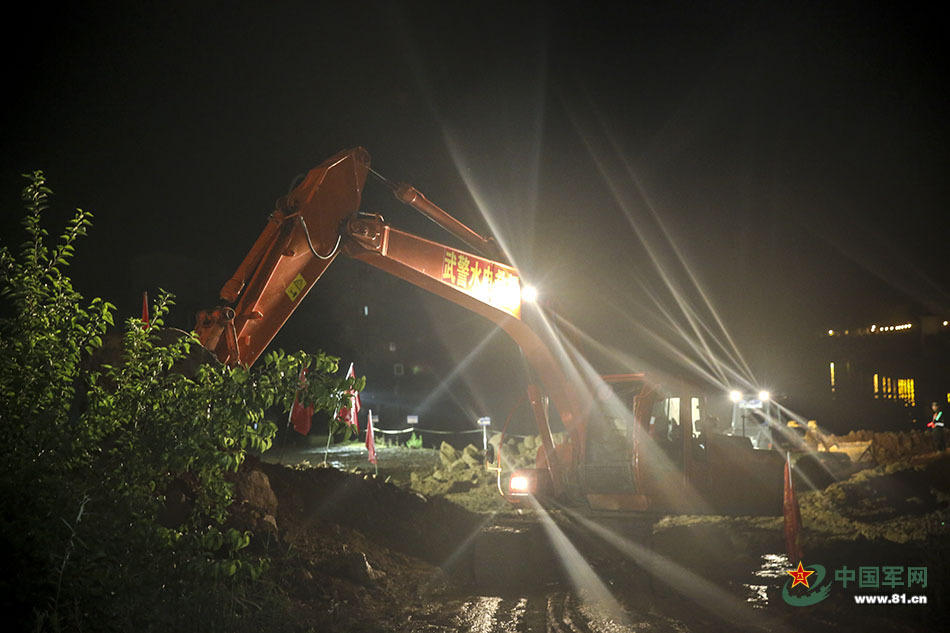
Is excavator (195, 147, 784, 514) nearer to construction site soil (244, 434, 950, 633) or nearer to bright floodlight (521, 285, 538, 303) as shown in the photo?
bright floodlight (521, 285, 538, 303)

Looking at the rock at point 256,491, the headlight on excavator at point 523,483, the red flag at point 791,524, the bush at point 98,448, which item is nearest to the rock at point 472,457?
the headlight on excavator at point 523,483

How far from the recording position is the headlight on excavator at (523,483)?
981cm

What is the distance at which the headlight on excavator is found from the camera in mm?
9812

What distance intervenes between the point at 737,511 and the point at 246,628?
6991 mm

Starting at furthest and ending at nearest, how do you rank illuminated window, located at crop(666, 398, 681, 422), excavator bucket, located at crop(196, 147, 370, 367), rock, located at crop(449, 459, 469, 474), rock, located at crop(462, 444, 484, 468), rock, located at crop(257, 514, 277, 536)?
rock, located at crop(462, 444, 484, 468) → rock, located at crop(449, 459, 469, 474) → illuminated window, located at crop(666, 398, 681, 422) → excavator bucket, located at crop(196, 147, 370, 367) → rock, located at crop(257, 514, 277, 536)

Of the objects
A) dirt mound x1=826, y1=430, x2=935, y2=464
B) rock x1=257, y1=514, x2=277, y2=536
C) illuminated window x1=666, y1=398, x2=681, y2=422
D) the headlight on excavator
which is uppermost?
illuminated window x1=666, y1=398, x2=681, y2=422

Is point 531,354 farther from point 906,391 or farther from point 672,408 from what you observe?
point 906,391

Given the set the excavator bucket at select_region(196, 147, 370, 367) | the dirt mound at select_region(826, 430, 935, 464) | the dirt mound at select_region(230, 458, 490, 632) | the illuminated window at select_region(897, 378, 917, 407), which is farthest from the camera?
the illuminated window at select_region(897, 378, 917, 407)

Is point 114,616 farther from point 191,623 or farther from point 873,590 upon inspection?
point 873,590

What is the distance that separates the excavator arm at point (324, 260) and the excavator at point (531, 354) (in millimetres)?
13

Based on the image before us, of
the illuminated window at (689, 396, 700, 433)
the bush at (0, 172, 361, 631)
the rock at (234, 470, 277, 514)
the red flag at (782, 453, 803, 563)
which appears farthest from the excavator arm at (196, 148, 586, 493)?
the red flag at (782, 453, 803, 563)

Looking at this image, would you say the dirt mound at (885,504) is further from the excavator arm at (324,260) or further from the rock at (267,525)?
the rock at (267,525)

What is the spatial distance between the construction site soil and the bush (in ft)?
5.29

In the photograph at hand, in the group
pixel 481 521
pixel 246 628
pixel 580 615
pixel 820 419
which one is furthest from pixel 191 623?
pixel 820 419
